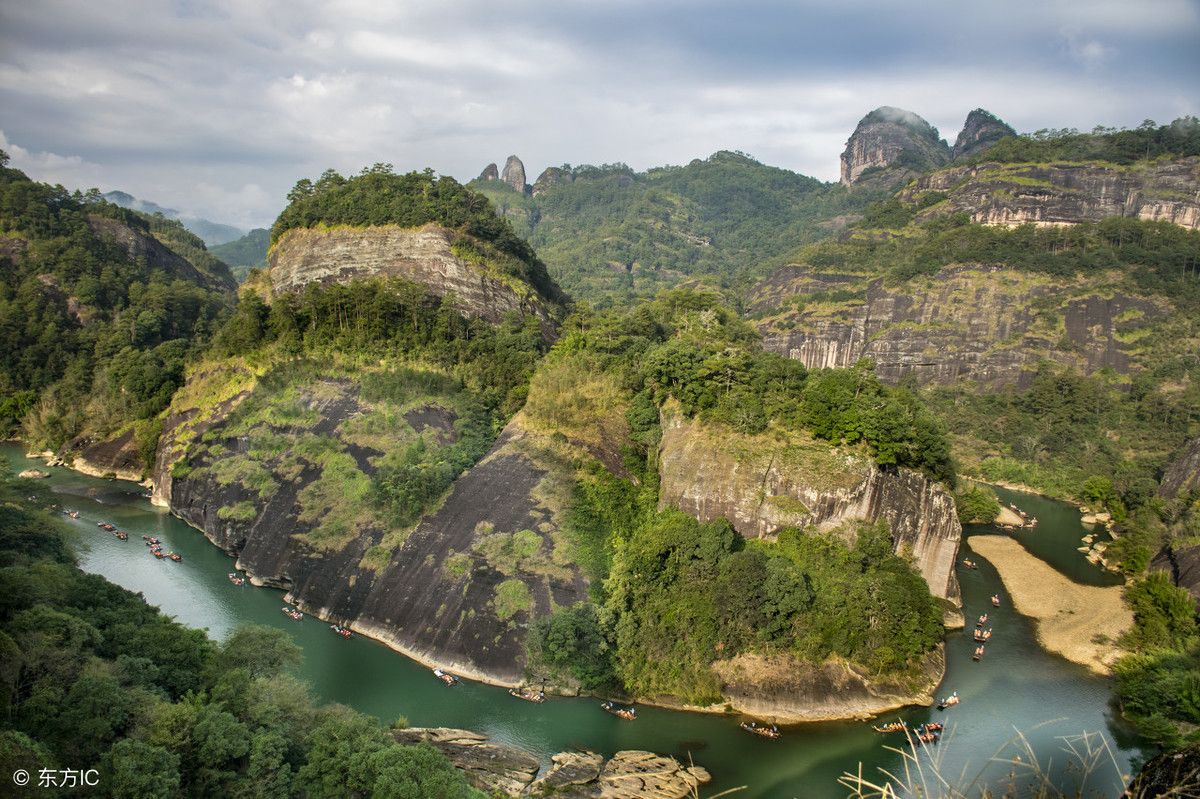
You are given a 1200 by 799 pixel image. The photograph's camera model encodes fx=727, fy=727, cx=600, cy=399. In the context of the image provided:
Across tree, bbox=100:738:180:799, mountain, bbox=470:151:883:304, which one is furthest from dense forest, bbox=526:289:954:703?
mountain, bbox=470:151:883:304

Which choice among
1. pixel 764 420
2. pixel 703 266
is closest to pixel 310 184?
pixel 764 420

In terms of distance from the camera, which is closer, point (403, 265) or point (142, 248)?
point (403, 265)

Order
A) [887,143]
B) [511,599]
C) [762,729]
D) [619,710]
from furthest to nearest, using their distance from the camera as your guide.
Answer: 1. [887,143]
2. [511,599]
3. [619,710]
4. [762,729]

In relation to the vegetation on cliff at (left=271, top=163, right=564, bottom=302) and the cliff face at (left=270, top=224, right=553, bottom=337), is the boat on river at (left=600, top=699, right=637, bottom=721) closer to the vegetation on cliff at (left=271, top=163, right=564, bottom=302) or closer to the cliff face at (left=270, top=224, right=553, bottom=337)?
the cliff face at (left=270, top=224, right=553, bottom=337)

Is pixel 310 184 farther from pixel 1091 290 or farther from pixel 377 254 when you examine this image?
pixel 1091 290

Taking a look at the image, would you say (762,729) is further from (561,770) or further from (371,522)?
(371,522)

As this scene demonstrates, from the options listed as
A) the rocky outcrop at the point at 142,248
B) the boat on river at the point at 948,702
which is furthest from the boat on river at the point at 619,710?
the rocky outcrop at the point at 142,248

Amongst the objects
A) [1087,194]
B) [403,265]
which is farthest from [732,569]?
[1087,194]
